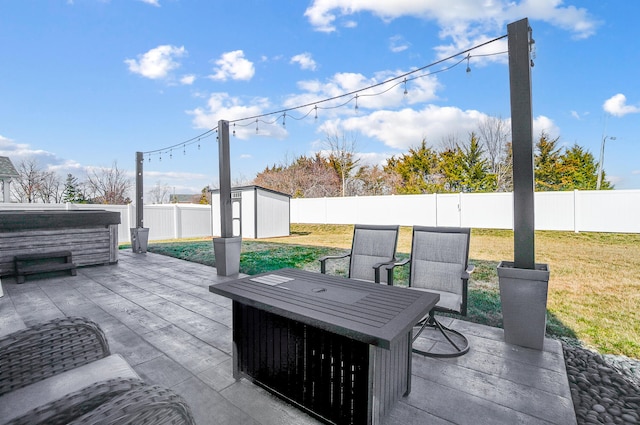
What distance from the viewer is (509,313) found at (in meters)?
2.41

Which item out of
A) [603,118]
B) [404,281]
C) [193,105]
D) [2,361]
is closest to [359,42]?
[193,105]

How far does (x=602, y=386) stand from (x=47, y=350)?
320cm

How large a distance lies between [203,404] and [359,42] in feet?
30.7

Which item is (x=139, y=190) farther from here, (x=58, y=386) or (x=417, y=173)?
(x=417, y=173)

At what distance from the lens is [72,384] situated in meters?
1.19

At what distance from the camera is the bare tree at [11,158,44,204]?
1434cm

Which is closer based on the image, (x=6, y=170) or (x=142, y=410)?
(x=142, y=410)

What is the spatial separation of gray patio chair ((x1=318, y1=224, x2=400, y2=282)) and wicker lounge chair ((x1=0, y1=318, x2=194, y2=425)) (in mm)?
1932

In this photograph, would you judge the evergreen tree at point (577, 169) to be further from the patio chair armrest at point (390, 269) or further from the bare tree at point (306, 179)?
the patio chair armrest at point (390, 269)

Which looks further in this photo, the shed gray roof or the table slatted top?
the shed gray roof

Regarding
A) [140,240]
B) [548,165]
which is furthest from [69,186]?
[548,165]

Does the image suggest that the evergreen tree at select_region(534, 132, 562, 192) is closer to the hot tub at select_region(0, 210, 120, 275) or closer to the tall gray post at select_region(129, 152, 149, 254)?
the tall gray post at select_region(129, 152, 149, 254)

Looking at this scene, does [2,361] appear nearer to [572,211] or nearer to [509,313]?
[509,313]

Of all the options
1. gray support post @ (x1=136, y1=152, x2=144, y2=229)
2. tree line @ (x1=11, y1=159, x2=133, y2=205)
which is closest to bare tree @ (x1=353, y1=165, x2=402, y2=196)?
gray support post @ (x1=136, y1=152, x2=144, y2=229)
